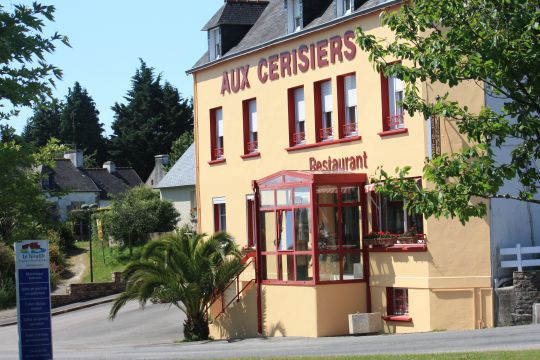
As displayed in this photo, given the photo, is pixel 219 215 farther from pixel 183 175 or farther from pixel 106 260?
pixel 183 175

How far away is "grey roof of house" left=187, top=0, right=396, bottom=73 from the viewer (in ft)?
95.4

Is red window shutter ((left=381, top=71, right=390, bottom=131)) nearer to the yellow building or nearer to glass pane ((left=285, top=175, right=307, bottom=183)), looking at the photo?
the yellow building

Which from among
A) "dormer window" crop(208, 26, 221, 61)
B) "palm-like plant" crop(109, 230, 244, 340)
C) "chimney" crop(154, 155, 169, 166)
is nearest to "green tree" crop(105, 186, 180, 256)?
"dormer window" crop(208, 26, 221, 61)

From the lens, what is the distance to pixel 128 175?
95562 millimetres

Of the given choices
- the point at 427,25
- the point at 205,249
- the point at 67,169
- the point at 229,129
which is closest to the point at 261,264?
the point at 205,249

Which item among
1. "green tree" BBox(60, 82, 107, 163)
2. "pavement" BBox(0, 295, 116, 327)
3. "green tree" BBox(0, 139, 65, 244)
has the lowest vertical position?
"pavement" BBox(0, 295, 116, 327)

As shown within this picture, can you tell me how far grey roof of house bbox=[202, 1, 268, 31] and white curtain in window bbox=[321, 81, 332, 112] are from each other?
6676 millimetres

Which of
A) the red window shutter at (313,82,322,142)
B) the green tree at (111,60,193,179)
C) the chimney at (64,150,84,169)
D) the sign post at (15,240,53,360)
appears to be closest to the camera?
the sign post at (15,240,53,360)

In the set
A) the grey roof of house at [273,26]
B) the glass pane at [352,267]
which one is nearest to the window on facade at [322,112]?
the grey roof of house at [273,26]

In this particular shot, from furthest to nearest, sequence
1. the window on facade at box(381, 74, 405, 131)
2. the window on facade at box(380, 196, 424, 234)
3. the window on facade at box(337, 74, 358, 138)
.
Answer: the window on facade at box(337, 74, 358, 138) → the window on facade at box(381, 74, 405, 131) → the window on facade at box(380, 196, 424, 234)

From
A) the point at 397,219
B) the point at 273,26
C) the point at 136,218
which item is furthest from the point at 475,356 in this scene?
the point at 136,218

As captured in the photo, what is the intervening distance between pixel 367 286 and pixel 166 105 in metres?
73.0

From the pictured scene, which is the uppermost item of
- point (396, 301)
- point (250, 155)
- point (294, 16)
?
point (294, 16)

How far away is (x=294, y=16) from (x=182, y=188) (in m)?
26.9
